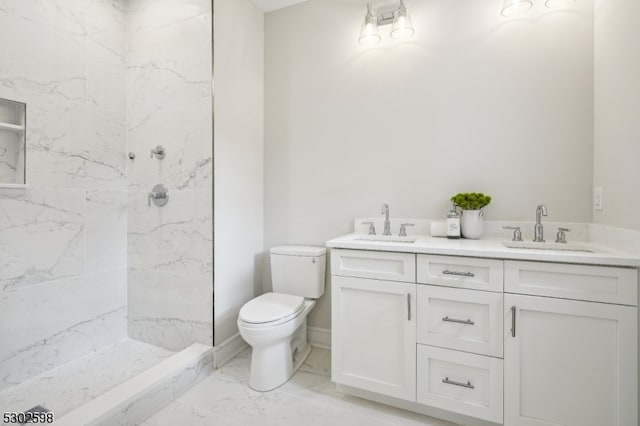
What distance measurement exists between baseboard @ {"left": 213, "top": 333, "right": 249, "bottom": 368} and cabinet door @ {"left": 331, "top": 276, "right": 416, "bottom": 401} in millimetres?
835

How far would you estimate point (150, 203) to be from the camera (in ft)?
7.37

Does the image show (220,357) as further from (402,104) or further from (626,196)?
(626,196)

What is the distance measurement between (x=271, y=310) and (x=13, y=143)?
1765 millimetres

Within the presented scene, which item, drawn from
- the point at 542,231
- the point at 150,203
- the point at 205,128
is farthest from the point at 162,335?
the point at 542,231

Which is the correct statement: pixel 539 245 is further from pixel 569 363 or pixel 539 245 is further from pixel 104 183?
pixel 104 183

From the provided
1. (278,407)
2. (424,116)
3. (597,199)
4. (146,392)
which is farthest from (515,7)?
(146,392)

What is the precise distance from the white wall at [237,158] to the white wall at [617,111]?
2138 mm

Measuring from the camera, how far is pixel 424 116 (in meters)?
2.03

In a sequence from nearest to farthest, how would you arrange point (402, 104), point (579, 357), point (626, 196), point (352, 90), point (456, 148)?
point (579, 357)
point (626, 196)
point (456, 148)
point (402, 104)
point (352, 90)

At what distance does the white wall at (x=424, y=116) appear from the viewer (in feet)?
5.69

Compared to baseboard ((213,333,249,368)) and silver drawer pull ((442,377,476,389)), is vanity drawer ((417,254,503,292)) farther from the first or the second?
baseboard ((213,333,249,368))

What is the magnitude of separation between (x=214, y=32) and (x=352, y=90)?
1.00 m

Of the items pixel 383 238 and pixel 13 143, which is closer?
pixel 13 143

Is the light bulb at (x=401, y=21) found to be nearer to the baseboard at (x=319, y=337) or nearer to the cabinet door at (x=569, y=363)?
the cabinet door at (x=569, y=363)
